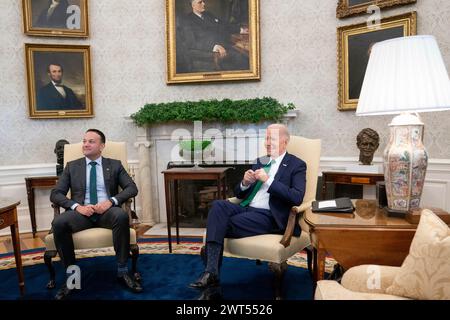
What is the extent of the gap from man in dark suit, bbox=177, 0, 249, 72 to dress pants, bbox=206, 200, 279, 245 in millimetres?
2943

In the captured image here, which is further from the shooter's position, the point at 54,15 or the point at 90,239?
the point at 54,15

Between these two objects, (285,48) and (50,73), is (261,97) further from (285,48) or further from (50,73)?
(50,73)

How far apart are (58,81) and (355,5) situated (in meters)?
4.34

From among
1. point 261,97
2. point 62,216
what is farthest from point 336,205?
point 261,97

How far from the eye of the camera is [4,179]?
5.19 meters

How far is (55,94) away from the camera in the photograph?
5340mm

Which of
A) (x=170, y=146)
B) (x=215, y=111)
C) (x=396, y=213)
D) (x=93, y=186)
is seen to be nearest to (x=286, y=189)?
(x=396, y=213)

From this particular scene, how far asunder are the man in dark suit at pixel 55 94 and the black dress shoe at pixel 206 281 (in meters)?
A: 3.81

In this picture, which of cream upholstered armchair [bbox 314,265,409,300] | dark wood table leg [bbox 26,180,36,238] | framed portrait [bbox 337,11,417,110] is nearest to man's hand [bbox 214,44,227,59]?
framed portrait [bbox 337,11,417,110]

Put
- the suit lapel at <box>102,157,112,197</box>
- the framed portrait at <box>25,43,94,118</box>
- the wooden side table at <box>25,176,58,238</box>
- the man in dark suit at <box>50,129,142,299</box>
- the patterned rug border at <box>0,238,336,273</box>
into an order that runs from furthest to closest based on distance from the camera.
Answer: the framed portrait at <box>25,43,94,118</box> < the wooden side table at <box>25,176,58,238</box> < the patterned rug border at <box>0,238,336,273</box> < the suit lapel at <box>102,157,112,197</box> < the man in dark suit at <box>50,129,142,299</box>

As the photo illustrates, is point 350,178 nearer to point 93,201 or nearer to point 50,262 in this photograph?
point 93,201

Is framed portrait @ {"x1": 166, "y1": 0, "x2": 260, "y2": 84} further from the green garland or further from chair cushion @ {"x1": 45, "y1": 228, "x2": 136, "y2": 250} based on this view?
chair cushion @ {"x1": 45, "y1": 228, "x2": 136, "y2": 250}

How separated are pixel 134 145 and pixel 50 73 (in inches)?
63.3

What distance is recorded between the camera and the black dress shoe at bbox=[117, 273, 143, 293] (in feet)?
9.89
